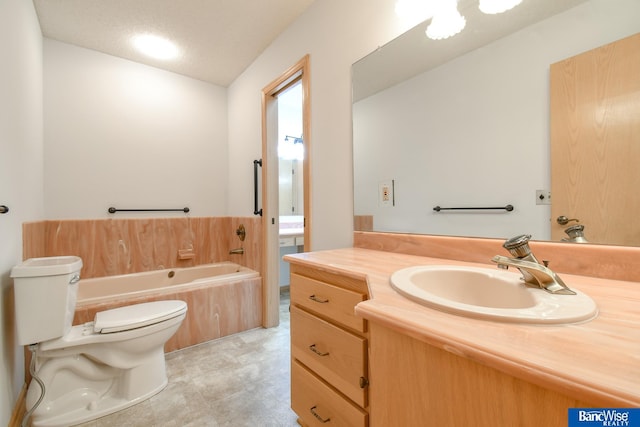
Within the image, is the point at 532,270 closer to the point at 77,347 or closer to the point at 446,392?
the point at 446,392

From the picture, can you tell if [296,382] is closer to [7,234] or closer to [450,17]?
[7,234]

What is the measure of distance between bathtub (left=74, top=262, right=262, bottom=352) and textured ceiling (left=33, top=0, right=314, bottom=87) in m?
2.03

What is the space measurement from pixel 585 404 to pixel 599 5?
3.92 feet

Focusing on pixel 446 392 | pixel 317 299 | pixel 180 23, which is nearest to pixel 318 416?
pixel 317 299

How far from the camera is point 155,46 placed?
2303 mm

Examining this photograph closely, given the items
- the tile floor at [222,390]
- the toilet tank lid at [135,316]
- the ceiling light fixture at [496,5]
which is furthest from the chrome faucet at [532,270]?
the toilet tank lid at [135,316]

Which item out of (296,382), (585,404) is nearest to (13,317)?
(296,382)

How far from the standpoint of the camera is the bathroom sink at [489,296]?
0.51 meters

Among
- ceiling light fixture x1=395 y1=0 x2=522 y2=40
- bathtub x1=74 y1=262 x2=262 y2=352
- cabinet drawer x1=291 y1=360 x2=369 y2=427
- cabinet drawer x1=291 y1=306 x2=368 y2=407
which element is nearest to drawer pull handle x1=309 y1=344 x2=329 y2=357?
cabinet drawer x1=291 y1=306 x2=368 y2=407

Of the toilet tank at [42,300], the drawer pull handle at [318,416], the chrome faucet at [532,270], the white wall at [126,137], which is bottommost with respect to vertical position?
the drawer pull handle at [318,416]

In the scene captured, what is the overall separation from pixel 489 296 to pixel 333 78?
1494 mm

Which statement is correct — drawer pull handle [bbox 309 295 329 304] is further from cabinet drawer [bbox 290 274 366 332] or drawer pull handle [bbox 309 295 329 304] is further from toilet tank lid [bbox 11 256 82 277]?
toilet tank lid [bbox 11 256 82 277]

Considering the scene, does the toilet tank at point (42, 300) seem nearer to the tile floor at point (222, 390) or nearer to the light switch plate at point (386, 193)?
the tile floor at point (222, 390)

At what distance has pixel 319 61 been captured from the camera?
5.88ft
